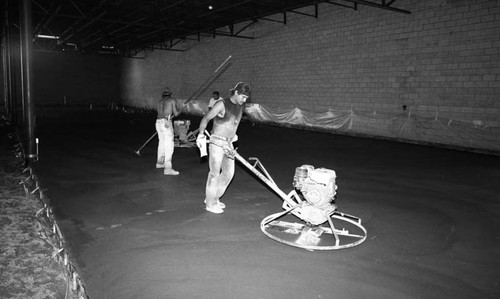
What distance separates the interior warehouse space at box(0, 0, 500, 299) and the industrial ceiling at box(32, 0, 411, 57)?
183mm

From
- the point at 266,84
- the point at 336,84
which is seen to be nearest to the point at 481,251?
the point at 336,84

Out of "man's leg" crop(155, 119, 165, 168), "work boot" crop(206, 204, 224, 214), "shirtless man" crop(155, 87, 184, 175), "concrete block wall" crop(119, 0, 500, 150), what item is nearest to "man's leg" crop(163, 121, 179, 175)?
"shirtless man" crop(155, 87, 184, 175)

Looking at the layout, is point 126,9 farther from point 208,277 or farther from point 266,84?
point 208,277

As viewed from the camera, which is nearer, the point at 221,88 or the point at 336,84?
the point at 336,84

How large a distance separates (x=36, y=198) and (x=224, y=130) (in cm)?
341

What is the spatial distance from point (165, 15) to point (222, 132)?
17586 millimetres

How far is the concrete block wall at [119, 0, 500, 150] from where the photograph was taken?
1168 centimetres

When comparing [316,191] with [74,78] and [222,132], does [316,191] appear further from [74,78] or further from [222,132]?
[74,78]

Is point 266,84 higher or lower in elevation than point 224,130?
higher

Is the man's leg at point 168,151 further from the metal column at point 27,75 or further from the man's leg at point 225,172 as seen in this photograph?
the metal column at point 27,75

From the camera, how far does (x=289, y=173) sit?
824cm

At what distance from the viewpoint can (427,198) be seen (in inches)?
250

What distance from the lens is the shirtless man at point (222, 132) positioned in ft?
16.3

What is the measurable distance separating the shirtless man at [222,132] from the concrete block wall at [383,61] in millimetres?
9968
